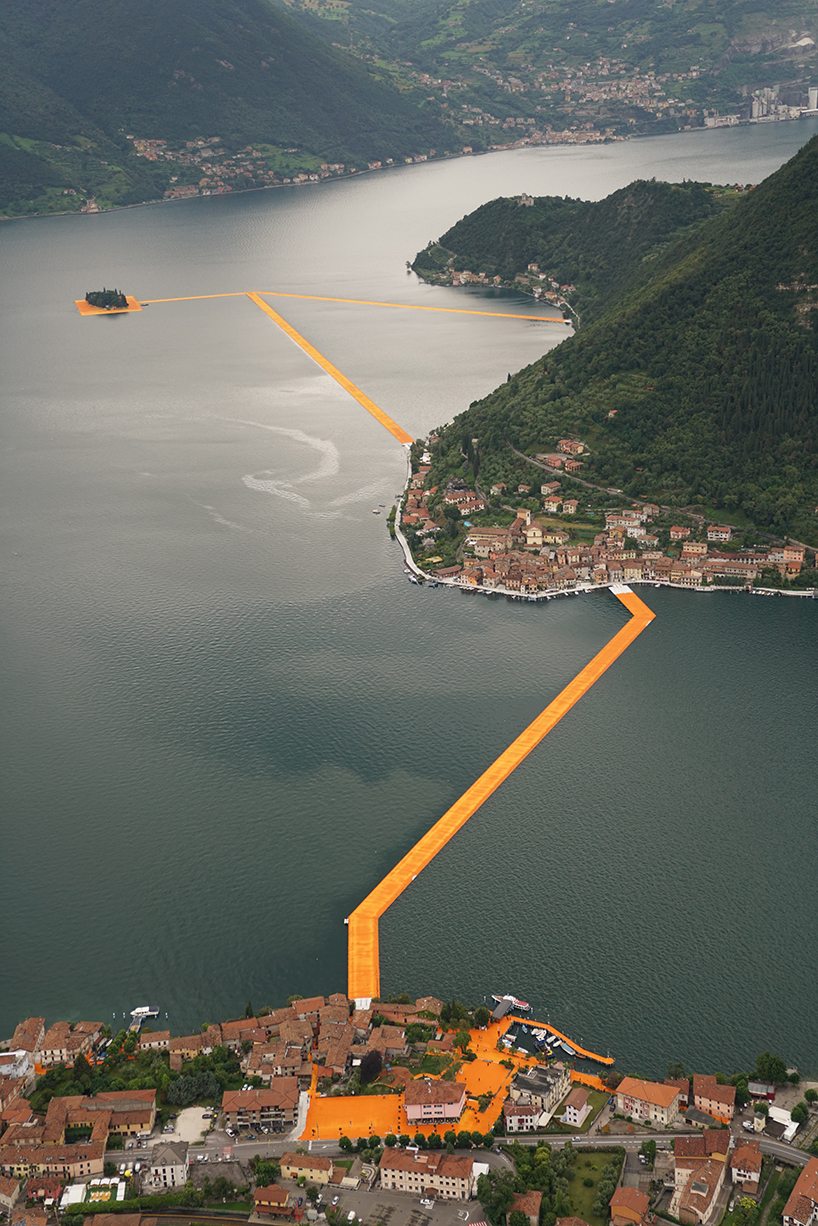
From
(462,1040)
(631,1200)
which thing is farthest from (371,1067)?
(631,1200)

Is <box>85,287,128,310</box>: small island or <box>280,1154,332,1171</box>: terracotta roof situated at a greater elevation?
<box>85,287,128,310</box>: small island

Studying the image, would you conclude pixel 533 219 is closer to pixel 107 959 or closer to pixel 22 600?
pixel 22 600

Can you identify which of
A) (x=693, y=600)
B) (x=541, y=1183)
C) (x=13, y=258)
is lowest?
(x=541, y=1183)

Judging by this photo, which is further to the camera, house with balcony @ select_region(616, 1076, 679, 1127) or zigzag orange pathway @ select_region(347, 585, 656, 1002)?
zigzag orange pathway @ select_region(347, 585, 656, 1002)

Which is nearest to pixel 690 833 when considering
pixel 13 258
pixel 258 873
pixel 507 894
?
pixel 507 894

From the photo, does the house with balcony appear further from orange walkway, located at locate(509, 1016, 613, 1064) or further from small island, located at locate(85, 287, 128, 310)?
small island, located at locate(85, 287, 128, 310)

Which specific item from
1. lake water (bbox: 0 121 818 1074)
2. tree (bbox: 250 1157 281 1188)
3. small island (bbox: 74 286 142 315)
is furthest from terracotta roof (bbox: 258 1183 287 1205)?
small island (bbox: 74 286 142 315)

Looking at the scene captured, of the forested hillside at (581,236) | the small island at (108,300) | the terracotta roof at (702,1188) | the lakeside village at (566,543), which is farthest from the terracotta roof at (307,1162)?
the small island at (108,300)
